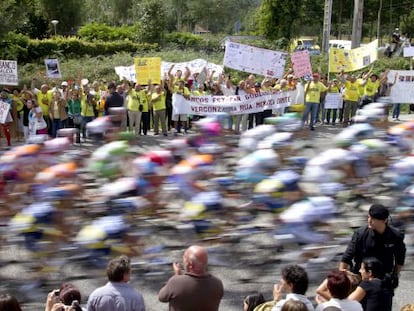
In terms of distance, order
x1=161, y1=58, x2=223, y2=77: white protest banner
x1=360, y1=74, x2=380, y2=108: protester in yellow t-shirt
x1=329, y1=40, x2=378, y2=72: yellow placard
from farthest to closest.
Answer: x1=161, y1=58, x2=223, y2=77: white protest banner < x1=329, y1=40, x2=378, y2=72: yellow placard < x1=360, y1=74, x2=380, y2=108: protester in yellow t-shirt

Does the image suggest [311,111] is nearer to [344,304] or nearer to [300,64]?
[300,64]

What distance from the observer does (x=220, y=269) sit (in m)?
7.01

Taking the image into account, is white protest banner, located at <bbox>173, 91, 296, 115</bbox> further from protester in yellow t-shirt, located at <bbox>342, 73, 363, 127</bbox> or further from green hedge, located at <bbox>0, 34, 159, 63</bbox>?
green hedge, located at <bbox>0, 34, 159, 63</bbox>

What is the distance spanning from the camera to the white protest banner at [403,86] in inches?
729

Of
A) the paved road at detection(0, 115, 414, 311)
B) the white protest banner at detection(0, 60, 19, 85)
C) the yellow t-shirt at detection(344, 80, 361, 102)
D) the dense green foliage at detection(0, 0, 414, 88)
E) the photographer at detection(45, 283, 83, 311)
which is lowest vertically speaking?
the paved road at detection(0, 115, 414, 311)

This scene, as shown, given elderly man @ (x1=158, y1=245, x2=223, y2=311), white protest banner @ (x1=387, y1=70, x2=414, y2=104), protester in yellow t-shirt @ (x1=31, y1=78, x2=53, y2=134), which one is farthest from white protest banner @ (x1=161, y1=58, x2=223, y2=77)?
elderly man @ (x1=158, y1=245, x2=223, y2=311)

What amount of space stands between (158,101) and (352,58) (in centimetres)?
634

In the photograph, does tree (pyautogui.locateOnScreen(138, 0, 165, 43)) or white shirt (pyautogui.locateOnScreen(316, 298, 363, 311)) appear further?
tree (pyautogui.locateOnScreen(138, 0, 165, 43))

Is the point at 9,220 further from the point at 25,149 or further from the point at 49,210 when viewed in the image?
the point at 25,149

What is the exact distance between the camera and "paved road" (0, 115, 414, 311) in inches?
253

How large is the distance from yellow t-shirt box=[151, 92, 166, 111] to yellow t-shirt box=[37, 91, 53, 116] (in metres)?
2.55

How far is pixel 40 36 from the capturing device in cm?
3894

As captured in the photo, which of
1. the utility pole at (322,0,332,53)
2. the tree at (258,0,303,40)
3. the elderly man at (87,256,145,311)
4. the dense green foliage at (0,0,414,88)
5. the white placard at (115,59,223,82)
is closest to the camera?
the elderly man at (87,256,145,311)

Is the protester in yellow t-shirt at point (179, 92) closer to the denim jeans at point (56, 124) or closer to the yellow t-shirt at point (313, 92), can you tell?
the denim jeans at point (56, 124)
